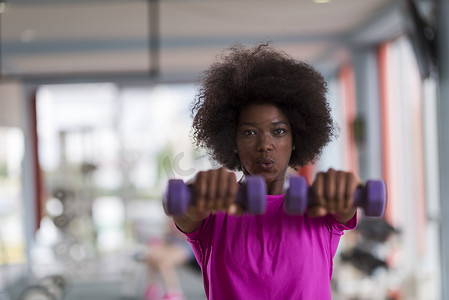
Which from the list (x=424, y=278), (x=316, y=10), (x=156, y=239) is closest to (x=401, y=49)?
(x=316, y=10)

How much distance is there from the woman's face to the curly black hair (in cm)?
3

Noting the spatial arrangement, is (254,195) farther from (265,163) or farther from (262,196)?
(265,163)

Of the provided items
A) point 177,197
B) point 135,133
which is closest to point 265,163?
point 177,197

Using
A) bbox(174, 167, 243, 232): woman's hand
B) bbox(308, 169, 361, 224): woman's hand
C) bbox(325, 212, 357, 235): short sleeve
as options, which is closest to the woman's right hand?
bbox(174, 167, 243, 232): woman's hand

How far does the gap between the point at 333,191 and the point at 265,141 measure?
0.23m

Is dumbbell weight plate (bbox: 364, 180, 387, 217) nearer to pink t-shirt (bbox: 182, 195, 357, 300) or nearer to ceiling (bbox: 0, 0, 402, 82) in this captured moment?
pink t-shirt (bbox: 182, 195, 357, 300)

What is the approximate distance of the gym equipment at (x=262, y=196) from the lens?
2.51 ft

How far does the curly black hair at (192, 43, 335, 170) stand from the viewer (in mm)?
1054

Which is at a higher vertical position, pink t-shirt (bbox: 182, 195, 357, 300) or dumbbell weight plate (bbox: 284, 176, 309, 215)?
dumbbell weight plate (bbox: 284, 176, 309, 215)

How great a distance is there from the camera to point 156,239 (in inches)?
169

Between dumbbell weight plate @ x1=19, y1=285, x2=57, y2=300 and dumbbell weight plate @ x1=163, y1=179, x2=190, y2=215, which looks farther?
dumbbell weight plate @ x1=19, y1=285, x2=57, y2=300

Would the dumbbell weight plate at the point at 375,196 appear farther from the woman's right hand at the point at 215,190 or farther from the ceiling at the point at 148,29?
the ceiling at the point at 148,29

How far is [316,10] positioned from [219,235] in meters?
3.02

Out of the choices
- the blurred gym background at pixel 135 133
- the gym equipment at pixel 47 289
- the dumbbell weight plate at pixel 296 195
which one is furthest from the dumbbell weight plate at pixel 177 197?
the gym equipment at pixel 47 289
